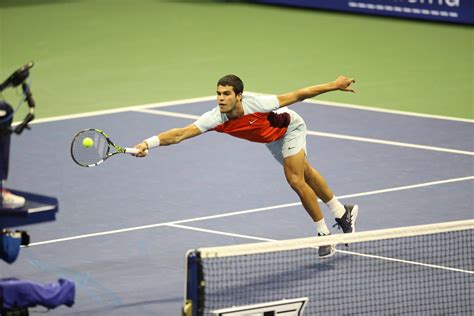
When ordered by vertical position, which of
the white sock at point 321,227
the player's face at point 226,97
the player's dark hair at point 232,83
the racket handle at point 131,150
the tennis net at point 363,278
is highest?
the player's dark hair at point 232,83

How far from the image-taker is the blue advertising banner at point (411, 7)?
79.0 feet

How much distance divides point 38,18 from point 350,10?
612 cm

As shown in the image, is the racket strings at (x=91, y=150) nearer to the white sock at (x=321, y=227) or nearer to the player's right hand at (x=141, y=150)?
the player's right hand at (x=141, y=150)

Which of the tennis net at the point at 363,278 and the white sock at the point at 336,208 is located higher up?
the white sock at the point at 336,208

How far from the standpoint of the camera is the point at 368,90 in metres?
20.7

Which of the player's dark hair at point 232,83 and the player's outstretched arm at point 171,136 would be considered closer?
the player's outstretched arm at point 171,136

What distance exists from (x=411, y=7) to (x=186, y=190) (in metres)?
9.86

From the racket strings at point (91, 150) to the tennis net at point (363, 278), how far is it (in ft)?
5.09

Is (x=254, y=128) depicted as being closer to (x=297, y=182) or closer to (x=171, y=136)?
(x=297, y=182)

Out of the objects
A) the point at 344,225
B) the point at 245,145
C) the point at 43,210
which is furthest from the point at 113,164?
the point at 43,210

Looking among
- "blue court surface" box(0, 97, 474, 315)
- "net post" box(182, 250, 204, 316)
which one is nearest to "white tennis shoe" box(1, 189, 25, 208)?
"net post" box(182, 250, 204, 316)

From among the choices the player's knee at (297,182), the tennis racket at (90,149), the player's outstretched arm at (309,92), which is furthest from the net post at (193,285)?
the player's knee at (297,182)

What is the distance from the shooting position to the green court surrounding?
67.6 feet

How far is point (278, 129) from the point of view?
13781mm
